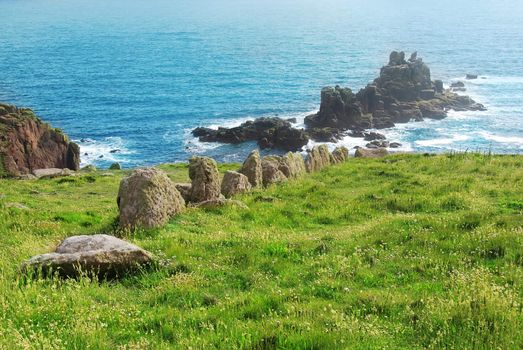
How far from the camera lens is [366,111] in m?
108

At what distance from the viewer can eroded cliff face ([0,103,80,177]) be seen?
67.3 m

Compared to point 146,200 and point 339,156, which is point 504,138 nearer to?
point 339,156

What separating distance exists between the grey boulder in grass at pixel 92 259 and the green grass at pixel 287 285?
1.57ft

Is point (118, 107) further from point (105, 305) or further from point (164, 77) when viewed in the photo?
point (105, 305)

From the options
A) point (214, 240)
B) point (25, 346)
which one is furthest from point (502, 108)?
point (25, 346)

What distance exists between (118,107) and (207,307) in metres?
109

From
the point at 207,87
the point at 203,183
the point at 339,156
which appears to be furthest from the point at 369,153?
the point at 207,87

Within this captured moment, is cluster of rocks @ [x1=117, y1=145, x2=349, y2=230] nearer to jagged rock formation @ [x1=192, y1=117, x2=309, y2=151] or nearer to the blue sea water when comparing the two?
jagged rock formation @ [x1=192, y1=117, x2=309, y2=151]

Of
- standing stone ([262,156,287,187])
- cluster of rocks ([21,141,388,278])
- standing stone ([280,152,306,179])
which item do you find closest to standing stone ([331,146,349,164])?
standing stone ([280,152,306,179])

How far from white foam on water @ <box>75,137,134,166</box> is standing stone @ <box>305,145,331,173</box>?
43.5m

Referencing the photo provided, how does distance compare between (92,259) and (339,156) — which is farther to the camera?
(339,156)

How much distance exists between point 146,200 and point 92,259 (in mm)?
6829

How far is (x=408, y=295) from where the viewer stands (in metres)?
11.7

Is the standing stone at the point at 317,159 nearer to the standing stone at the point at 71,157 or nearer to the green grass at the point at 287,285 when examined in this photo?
the green grass at the point at 287,285
